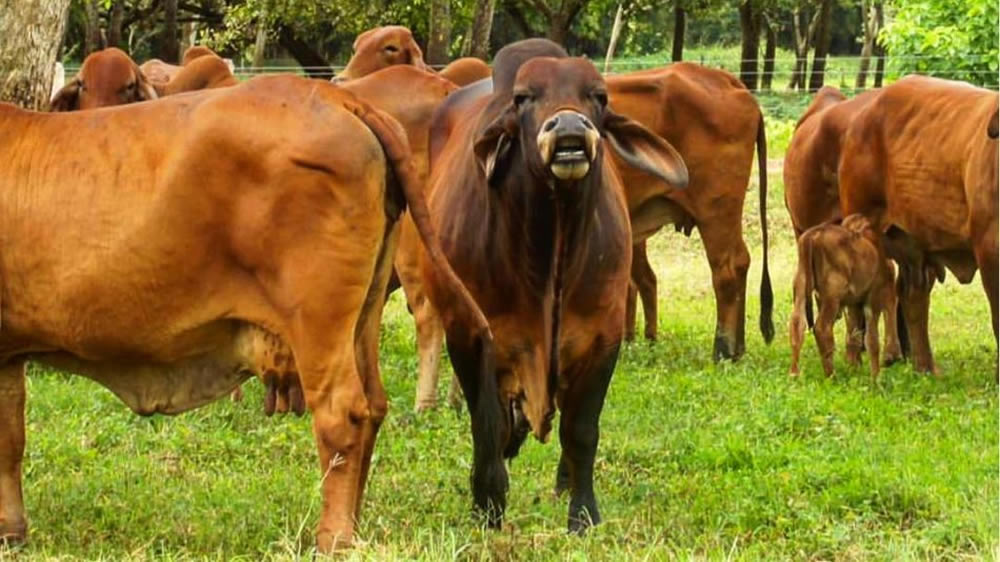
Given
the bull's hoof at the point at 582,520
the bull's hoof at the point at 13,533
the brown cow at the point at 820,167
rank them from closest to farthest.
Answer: the bull's hoof at the point at 13,533 < the bull's hoof at the point at 582,520 < the brown cow at the point at 820,167

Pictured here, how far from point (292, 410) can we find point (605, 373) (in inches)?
113

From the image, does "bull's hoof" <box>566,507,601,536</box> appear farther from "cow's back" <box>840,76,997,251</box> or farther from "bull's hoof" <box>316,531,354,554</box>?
"cow's back" <box>840,76,997,251</box>

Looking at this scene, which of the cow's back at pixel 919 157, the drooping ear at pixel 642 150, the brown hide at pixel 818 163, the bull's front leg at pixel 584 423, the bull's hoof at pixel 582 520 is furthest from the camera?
the brown hide at pixel 818 163

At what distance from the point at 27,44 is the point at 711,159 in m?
4.73

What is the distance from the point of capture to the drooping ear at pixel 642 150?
7.41m

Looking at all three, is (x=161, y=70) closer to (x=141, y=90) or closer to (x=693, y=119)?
(x=141, y=90)

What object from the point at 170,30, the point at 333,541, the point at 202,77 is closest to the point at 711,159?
the point at 202,77

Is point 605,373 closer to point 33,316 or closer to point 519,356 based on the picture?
point 519,356

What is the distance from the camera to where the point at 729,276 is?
42.1 feet

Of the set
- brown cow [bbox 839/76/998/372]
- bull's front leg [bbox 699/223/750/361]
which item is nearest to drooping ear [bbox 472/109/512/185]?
brown cow [bbox 839/76/998/372]

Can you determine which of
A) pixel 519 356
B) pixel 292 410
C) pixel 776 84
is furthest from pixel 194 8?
pixel 519 356

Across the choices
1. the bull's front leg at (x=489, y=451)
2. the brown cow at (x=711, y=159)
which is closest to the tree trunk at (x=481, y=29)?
the brown cow at (x=711, y=159)

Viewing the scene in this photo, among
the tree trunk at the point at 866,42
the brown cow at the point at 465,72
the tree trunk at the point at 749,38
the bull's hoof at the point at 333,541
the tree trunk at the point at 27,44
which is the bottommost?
the tree trunk at the point at 866,42

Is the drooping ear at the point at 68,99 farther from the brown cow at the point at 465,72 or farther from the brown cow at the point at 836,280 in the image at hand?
the brown cow at the point at 836,280
